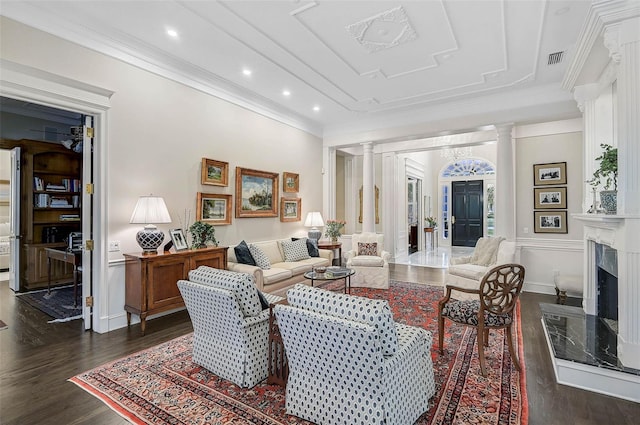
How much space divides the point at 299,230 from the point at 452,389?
15.7ft

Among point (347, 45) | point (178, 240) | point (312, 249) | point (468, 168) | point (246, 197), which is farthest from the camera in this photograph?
point (468, 168)

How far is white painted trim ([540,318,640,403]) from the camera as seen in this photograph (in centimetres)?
239

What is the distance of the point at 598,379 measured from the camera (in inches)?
98.2

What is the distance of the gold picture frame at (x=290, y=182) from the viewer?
646 cm

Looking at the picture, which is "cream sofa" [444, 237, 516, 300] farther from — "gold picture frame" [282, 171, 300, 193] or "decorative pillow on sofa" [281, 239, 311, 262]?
"gold picture frame" [282, 171, 300, 193]

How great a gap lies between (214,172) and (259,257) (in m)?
1.52

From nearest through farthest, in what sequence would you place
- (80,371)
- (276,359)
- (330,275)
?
(276,359)
(80,371)
(330,275)

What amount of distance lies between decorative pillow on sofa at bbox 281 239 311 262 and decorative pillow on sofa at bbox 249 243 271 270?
718 mm

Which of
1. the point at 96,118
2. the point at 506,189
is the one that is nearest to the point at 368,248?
the point at 506,189

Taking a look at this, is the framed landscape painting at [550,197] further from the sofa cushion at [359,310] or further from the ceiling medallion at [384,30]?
the sofa cushion at [359,310]

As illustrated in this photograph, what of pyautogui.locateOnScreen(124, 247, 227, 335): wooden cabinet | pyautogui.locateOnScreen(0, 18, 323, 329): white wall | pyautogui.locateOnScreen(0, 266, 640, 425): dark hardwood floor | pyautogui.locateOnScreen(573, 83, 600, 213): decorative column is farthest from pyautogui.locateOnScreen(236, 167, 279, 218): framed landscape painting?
pyautogui.locateOnScreen(573, 83, 600, 213): decorative column

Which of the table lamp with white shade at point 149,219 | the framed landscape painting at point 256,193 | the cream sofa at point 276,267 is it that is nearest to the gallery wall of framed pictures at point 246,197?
the framed landscape painting at point 256,193

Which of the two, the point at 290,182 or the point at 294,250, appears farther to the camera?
the point at 290,182

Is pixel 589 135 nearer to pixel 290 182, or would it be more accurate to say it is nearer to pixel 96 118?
pixel 290 182
